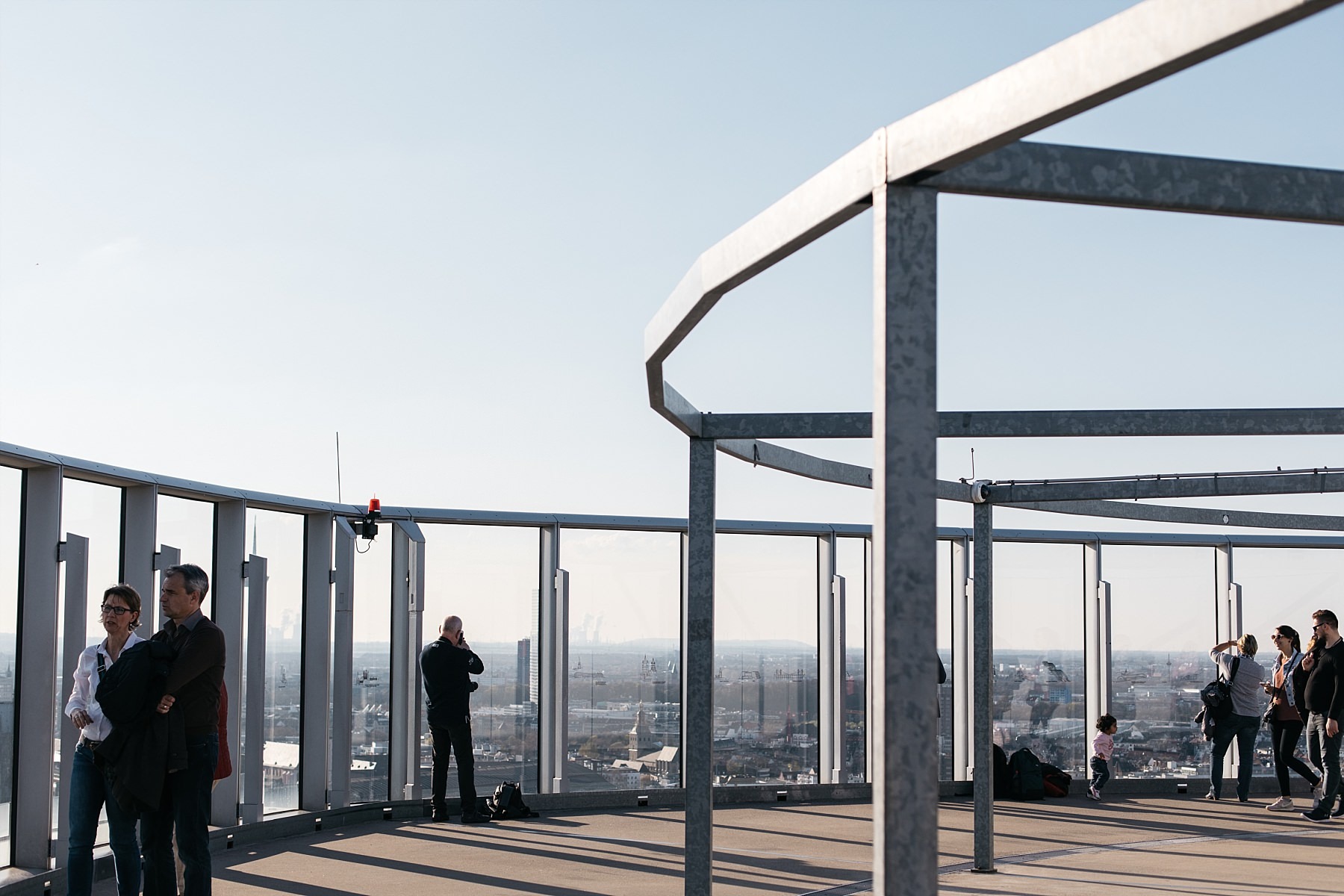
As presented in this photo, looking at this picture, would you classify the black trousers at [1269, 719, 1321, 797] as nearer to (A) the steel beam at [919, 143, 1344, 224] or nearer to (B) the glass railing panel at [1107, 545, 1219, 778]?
(B) the glass railing panel at [1107, 545, 1219, 778]

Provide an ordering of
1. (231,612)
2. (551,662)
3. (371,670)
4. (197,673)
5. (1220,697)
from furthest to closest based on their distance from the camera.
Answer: (1220,697)
(551,662)
(371,670)
(231,612)
(197,673)

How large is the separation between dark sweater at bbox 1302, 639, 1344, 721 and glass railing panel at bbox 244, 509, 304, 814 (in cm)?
763

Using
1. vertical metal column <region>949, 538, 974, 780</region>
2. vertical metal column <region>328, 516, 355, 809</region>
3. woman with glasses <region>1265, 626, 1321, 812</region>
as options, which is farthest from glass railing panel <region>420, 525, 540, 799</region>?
woman with glasses <region>1265, 626, 1321, 812</region>

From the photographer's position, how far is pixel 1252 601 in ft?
45.1

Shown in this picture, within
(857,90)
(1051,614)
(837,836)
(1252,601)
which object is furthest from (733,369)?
(1252,601)

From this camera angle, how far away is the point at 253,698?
994 centimetres

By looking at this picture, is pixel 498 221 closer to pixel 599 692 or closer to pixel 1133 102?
pixel 599 692

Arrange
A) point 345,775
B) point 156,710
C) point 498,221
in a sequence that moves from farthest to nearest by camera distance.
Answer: point 345,775
point 498,221
point 156,710

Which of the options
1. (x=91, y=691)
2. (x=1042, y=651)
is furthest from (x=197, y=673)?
(x=1042, y=651)

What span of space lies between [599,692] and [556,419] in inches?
127

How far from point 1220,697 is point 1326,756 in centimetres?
196

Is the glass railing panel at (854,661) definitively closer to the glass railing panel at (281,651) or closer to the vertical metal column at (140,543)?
the glass railing panel at (281,651)

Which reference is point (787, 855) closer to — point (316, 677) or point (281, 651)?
point (316, 677)

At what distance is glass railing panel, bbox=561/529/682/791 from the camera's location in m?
11.9
